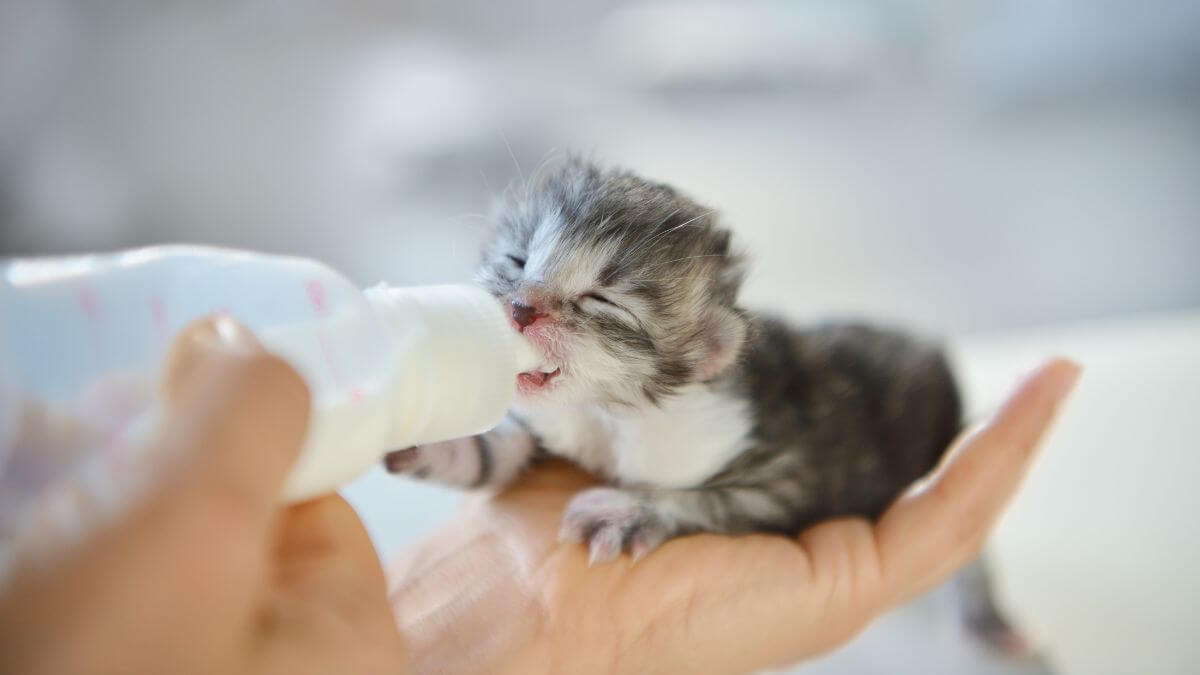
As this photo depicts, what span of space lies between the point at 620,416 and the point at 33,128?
2.40 metres

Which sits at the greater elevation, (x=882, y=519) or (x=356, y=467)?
(x=356, y=467)

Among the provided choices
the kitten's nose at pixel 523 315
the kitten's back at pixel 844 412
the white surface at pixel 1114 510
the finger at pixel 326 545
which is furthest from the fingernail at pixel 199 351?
the white surface at pixel 1114 510

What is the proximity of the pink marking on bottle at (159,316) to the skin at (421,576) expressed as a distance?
18 cm

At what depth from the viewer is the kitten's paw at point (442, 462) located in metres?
1.34

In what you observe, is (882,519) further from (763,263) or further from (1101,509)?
(763,263)

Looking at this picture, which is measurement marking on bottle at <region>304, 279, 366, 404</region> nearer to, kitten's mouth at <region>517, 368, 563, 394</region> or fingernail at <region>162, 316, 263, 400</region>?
fingernail at <region>162, 316, 263, 400</region>

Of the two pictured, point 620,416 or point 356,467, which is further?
point 620,416

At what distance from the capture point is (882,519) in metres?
1.52

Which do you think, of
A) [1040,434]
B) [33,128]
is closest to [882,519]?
[1040,434]

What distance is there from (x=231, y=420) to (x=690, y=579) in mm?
810

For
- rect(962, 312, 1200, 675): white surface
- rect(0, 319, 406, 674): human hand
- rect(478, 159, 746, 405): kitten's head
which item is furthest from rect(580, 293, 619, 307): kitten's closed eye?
rect(962, 312, 1200, 675): white surface

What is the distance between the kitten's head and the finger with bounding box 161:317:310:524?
0.52m

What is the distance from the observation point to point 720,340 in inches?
53.9

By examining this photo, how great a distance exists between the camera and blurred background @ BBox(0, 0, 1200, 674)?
94.0 inches
